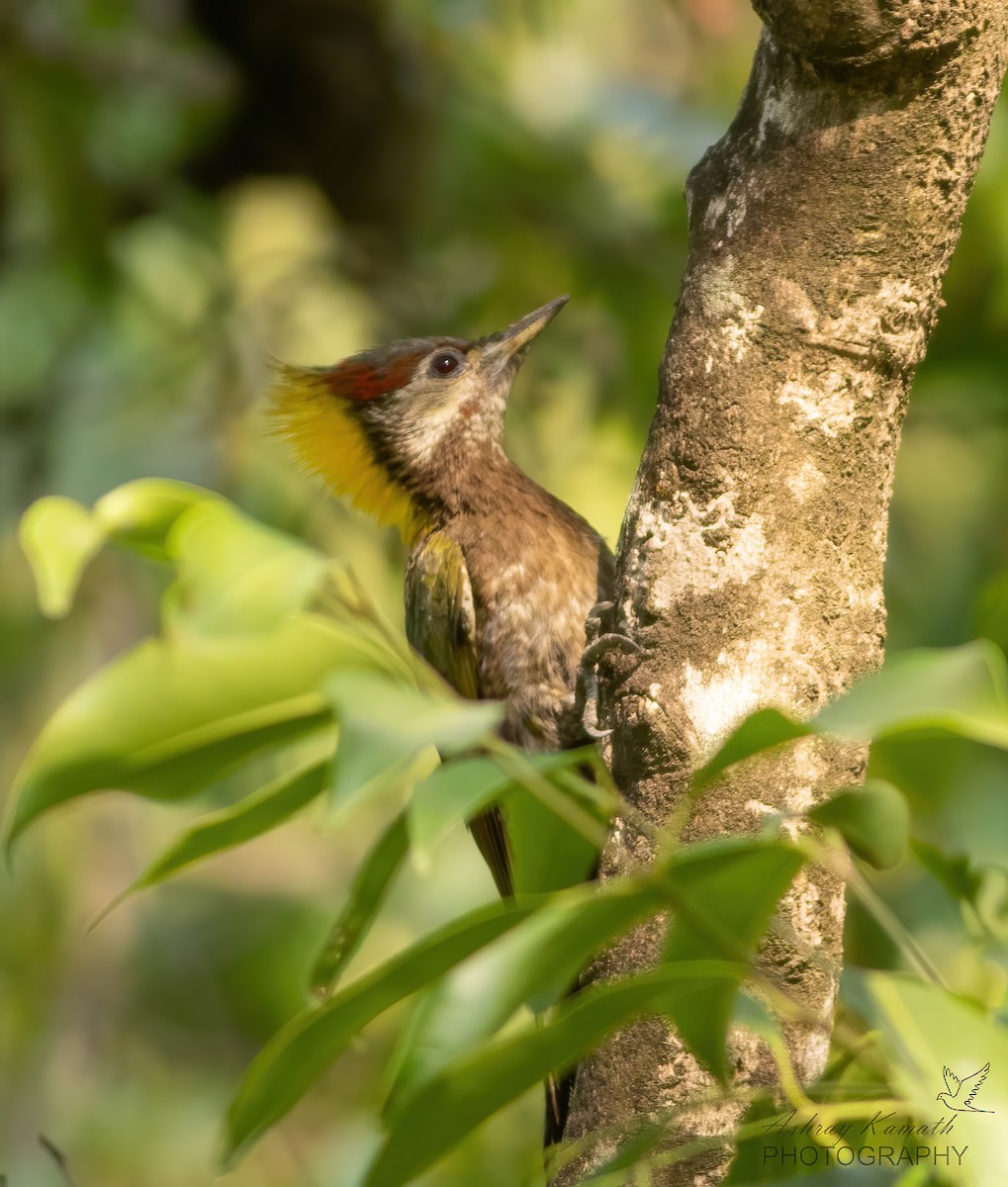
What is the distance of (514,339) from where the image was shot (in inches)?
144

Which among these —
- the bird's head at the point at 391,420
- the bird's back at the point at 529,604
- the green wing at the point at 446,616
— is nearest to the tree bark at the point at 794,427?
the bird's back at the point at 529,604

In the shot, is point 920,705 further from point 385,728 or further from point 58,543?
point 58,543

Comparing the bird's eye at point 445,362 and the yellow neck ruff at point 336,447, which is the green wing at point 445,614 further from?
the bird's eye at point 445,362

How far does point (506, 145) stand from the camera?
5.50 meters

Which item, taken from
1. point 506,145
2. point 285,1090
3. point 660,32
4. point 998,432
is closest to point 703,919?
point 285,1090

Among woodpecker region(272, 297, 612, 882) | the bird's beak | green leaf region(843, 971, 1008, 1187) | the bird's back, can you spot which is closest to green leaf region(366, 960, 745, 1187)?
green leaf region(843, 971, 1008, 1187)

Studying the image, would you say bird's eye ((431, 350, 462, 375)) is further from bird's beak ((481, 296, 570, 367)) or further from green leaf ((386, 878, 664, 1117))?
green leaf ((386, 878, 664, 1117))

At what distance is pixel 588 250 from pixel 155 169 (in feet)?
5.33

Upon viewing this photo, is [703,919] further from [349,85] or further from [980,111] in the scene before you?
[349,85]

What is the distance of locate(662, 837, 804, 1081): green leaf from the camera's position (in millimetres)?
1110

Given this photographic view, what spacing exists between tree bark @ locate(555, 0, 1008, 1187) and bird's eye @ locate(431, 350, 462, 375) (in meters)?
1.86

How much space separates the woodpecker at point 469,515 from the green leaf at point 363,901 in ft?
3.78

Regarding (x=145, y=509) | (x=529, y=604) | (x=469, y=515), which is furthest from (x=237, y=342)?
(x=145, y=509)

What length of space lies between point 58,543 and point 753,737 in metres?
0.57
